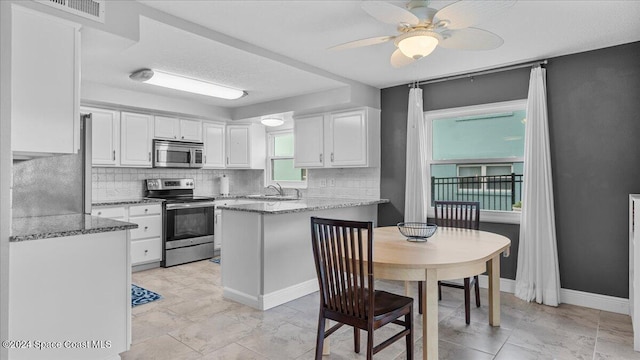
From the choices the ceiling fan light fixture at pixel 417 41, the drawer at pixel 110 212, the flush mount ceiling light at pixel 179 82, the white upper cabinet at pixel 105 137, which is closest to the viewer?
the ceiling fan light fixture at pixel 417 41

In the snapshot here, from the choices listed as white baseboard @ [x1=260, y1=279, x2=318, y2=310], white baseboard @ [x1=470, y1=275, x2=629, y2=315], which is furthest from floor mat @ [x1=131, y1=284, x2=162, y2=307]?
white baseboard @ [x1=470, y1=275, x2=629, y2=315]

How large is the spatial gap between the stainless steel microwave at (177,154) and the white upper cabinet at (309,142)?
150cm

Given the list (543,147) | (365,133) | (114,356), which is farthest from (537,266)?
(114,356)

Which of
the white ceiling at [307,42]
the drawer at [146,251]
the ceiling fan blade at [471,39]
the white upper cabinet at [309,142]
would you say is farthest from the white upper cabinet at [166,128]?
the ceiling fan blade at [471,39]

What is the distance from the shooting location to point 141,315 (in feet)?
10.3

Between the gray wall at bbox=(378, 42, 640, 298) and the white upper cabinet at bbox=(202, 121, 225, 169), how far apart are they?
4129mm

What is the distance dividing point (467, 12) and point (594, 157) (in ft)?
7.67

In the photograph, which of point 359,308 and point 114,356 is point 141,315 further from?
→ point 359,308

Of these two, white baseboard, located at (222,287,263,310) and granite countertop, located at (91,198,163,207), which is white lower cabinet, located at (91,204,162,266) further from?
white baseboard, located at (222,287,263,310)

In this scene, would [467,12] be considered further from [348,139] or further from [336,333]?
[348,139]

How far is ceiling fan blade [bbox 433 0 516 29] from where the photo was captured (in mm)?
1861

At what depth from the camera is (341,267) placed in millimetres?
2006

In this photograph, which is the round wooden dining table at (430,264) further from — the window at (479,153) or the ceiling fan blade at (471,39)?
the window at (479,153)

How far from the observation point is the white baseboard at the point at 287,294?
332 centimetres
